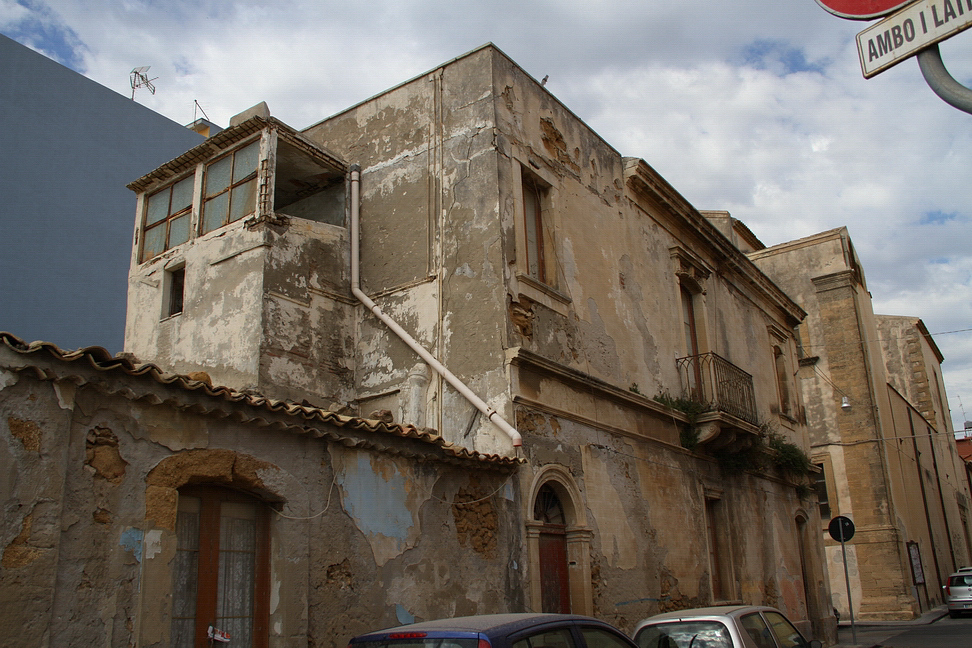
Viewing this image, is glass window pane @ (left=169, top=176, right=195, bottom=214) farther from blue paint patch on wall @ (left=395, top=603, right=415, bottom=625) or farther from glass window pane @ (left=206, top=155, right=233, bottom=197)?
blue paint patch on wall @ (left=395, top=603, right=415, bottom=625)

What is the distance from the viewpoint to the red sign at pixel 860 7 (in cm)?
397

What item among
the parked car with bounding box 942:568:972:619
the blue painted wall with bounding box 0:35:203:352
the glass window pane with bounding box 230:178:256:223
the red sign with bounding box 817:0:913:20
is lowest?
the parked car with bounding box 942:568:972:619

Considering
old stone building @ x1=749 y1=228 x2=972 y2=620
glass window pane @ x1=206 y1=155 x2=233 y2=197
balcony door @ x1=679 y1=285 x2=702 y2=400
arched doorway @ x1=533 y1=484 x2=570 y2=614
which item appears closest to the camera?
arched doorway @ x1=533 y1=484 x2=570 y2=614

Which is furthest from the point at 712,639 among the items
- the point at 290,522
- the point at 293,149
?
the point at 293,149

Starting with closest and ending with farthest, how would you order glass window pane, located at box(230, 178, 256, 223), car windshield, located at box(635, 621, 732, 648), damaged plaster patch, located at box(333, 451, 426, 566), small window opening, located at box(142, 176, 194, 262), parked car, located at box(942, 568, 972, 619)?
1. car windshield, located at box(635, 621, 732, 648)
2. damaged plaster patch, located at box(333, 451, 426, 566)
3. glass window pane, located at box(230, 178, 256, 223)
4. small window opening, located at box(142, 176, 194, 262)
5. parked car, located at box(942, 568, 972, 619)

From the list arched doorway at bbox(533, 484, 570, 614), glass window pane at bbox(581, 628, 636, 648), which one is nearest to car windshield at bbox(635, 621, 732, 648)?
glass window pane at bbox(581, 628, 636, 648)

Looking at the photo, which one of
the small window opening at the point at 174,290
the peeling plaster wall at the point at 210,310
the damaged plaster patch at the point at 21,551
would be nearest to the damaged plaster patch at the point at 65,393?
the damaged plaster patch at the point at 21,551

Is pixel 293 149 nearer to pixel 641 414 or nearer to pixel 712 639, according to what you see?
pixel 641 414

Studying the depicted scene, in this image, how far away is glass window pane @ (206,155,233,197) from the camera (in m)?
Answer: 11.4

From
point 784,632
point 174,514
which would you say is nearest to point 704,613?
point 784,632

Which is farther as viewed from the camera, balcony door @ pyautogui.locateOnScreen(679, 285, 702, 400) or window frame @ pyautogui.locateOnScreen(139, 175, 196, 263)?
balcony door @ pyautogui.locateOnScreen(679, 285, 702, 400)

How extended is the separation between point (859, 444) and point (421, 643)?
24669mm

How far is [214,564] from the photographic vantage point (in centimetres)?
645

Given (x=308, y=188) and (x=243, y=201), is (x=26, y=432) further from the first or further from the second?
(x=308, y=188)
